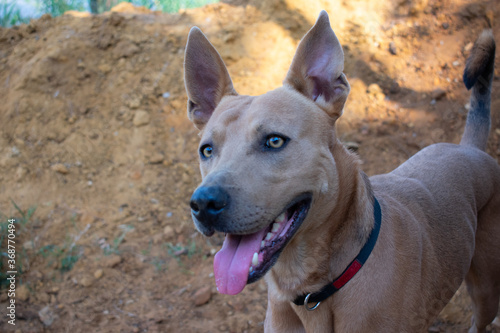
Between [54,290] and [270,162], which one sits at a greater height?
[270,162]

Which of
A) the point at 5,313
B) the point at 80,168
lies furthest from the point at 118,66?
the point at 5,313

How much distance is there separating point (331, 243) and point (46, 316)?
10.0ft

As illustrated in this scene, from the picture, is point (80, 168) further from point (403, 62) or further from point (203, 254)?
point (403, 62)

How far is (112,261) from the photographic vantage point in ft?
14.7

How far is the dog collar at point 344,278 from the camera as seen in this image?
7.27 ft

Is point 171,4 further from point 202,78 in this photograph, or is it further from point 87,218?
point 202,78

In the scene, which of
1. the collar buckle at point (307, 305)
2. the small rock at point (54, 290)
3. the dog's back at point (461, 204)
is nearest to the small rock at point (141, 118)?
the small rock at point (54, 290)

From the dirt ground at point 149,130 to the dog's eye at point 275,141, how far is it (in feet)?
7.37

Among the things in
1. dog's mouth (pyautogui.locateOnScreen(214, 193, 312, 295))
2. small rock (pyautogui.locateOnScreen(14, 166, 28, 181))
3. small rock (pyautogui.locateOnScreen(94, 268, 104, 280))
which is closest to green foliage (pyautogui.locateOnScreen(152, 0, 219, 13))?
small rock (pyautogui.locateOnScreen(14, 166, 28, 181))

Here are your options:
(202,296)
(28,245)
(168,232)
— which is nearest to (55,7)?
(28,245)

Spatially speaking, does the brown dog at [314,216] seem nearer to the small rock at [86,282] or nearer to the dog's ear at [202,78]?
the dog's ear at [202,78]

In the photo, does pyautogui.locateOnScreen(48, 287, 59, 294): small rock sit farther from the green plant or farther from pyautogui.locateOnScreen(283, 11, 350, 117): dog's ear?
the green plant

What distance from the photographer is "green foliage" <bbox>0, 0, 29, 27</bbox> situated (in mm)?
6820

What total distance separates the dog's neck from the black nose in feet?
1.87
